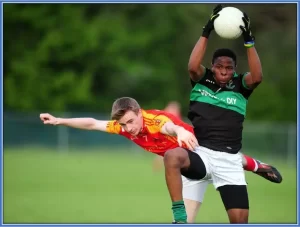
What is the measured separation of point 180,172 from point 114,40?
3348 cm

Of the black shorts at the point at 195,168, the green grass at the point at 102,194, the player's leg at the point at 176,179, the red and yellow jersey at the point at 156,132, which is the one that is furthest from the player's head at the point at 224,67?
the green grass at the point at 102,194

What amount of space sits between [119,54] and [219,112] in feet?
108

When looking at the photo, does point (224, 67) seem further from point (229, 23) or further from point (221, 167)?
point (221, 167)

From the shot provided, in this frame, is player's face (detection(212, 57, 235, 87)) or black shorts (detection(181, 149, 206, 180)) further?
player's face (detection(212, 57, 235, 87))

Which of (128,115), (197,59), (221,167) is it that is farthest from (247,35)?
(128,115)

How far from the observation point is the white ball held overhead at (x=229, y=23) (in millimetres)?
8609

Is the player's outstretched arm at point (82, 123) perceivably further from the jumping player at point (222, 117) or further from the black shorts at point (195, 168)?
the black shorts at point (195, 168)

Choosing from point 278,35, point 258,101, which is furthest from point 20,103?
point 278,35

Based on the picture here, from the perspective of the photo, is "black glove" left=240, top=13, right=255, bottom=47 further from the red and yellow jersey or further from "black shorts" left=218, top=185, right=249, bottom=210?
"black shorts" left=218, top=185, right=249, bottom=210

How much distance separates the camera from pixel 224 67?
883 cm

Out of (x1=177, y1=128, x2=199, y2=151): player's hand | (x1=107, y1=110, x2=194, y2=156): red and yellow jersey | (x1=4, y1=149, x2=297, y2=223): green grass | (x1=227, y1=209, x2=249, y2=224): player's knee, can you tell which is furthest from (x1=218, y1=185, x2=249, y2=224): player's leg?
(x1=4, y1=149, x2=297, y2=223): green grass

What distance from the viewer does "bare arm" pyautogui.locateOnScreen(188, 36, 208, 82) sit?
8.58 metres

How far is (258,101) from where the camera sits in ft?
129

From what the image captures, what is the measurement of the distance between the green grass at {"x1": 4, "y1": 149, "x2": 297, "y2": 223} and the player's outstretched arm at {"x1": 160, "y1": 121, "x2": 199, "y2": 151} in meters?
4.53
